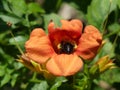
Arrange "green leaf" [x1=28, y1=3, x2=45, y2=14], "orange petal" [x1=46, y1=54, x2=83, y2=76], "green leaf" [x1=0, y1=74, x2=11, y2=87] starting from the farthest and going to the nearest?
1. "green leaf" [x1=28, y1=3, x2=45, y2=14]
2. "green leaf" [x1=0, y1=74, x2=11, y2=87]
3. "orange petal" [x1=46, y1=54, x2=83, y2=76]

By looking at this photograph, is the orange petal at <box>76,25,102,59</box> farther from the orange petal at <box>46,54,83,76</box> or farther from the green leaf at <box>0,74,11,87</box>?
the green leaf at <box>0,74,11,87</box>

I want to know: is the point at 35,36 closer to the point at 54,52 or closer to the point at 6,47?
the point at 54,52

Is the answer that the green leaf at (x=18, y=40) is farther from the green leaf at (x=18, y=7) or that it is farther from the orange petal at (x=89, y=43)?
the orange petal at (x=89, y=43)

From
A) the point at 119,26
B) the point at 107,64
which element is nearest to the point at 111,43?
the point at 119,26

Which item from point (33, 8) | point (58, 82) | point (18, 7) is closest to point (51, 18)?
point (33, 8)

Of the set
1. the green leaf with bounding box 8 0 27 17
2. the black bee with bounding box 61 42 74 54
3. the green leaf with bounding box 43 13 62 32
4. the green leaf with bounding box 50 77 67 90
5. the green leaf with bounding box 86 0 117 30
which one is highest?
the green leaf with bounding box 8 0 27 17

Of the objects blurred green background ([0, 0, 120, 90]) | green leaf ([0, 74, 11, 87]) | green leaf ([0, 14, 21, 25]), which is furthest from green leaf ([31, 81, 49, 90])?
green leaf ([0, 14, 21, 25])
